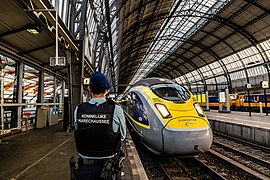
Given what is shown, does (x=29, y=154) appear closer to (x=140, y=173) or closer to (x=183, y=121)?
(x=140, y=173)

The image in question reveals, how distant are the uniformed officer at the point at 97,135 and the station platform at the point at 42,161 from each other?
204 centimetres

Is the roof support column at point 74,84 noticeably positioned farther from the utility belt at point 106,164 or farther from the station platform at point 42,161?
the utility belt at point 106,164

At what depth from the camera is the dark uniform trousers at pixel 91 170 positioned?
1937 mm

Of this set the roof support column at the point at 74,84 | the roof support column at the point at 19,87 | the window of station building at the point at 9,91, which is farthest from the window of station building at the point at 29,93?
the roof support column at the point at 74,84

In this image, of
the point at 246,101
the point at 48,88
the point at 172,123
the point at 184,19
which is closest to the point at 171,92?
the point at 172,123

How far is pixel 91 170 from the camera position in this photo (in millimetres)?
1962

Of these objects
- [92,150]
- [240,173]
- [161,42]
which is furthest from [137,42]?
[92,150]

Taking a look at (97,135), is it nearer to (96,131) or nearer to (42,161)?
(96,131)

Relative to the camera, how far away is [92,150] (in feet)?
6.50

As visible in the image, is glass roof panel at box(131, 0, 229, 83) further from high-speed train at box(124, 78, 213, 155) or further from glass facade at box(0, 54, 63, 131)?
high-speed train at box(124, 78, 213, 155)

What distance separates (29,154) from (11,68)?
18.2 feet

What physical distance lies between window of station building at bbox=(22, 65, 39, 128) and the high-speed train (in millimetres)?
7924

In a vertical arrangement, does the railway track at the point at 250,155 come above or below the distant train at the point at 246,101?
below

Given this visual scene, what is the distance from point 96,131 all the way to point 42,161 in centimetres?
422
